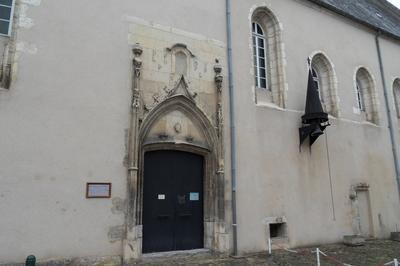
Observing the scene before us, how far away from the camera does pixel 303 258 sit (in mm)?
7035

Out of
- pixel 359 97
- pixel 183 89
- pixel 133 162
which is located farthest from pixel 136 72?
pixel 359 97

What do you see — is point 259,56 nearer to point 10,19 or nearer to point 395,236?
point 10,19

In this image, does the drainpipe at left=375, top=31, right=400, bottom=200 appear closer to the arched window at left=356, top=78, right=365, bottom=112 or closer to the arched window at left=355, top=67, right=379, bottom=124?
the arched window at left=355, top=67, right=379, bottom=124

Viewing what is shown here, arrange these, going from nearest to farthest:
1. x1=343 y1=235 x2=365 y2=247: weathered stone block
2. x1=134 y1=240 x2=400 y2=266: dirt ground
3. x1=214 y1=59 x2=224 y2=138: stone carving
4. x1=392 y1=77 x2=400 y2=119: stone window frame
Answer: x1=134 y1=240 x2=400 y2=266: dirt ground, x1=214 y1=59 x2=224 y2=138: stone carving, x1=343 y1=235 x2=365 y2=247: weathered stone block, x1=392 y1=77 x2=400 y2=119: stone window frame

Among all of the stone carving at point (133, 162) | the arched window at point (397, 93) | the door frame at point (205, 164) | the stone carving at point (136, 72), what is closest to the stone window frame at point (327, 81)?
the arched window at point (397, 93)

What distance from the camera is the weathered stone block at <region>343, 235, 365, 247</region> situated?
28.4 feet

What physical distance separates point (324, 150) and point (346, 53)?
375 cm

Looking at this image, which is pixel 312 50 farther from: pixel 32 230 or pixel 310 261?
pixel 32 230

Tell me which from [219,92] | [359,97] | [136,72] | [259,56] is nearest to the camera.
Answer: [136,72]

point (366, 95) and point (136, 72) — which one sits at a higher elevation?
point (366, 95)

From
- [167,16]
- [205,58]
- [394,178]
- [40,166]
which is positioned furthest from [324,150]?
[40,166]

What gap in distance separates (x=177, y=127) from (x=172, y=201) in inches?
61.1

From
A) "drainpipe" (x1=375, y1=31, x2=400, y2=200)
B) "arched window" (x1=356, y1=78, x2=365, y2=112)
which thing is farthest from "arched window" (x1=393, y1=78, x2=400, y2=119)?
"arched window" (x1=356, y1=78, x2=365, y2=112)

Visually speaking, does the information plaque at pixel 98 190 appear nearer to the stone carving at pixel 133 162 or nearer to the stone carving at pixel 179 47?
the stone carving at pixel 133 162
